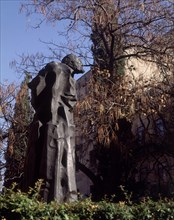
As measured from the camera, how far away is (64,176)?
7.00 meters

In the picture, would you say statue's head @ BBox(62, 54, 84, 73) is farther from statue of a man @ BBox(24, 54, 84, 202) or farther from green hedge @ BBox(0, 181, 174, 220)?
green hedge @ BBox(0, 181, 174, 220)

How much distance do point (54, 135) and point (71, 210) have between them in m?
1.88

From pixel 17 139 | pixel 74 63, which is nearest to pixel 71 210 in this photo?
pixel 74 63

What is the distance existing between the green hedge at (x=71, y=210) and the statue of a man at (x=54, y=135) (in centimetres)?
67

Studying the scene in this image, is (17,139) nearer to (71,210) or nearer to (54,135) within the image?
(54,135)

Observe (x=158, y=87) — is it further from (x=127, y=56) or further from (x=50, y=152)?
(x=50, y=152)

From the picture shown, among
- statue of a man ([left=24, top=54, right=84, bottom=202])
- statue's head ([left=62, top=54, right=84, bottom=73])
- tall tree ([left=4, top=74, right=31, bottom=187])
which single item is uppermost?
tall tree ([left=4, top=74, right=31, bottom=187])

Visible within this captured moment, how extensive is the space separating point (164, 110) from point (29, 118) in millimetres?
6299

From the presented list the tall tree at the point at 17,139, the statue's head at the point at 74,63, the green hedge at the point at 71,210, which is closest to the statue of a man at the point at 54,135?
the statue's head at the point at 74,63

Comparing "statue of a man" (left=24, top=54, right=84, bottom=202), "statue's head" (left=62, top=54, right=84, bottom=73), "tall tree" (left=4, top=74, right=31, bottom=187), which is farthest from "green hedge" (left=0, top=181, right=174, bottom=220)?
"tall tree" (left=4, top=74, right=31, bottom=187)

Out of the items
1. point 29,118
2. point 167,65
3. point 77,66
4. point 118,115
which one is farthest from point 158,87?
point 77,66

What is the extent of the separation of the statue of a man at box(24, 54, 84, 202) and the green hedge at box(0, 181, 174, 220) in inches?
26.3

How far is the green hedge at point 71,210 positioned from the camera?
5.21m

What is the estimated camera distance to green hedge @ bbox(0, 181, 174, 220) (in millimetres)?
5207
